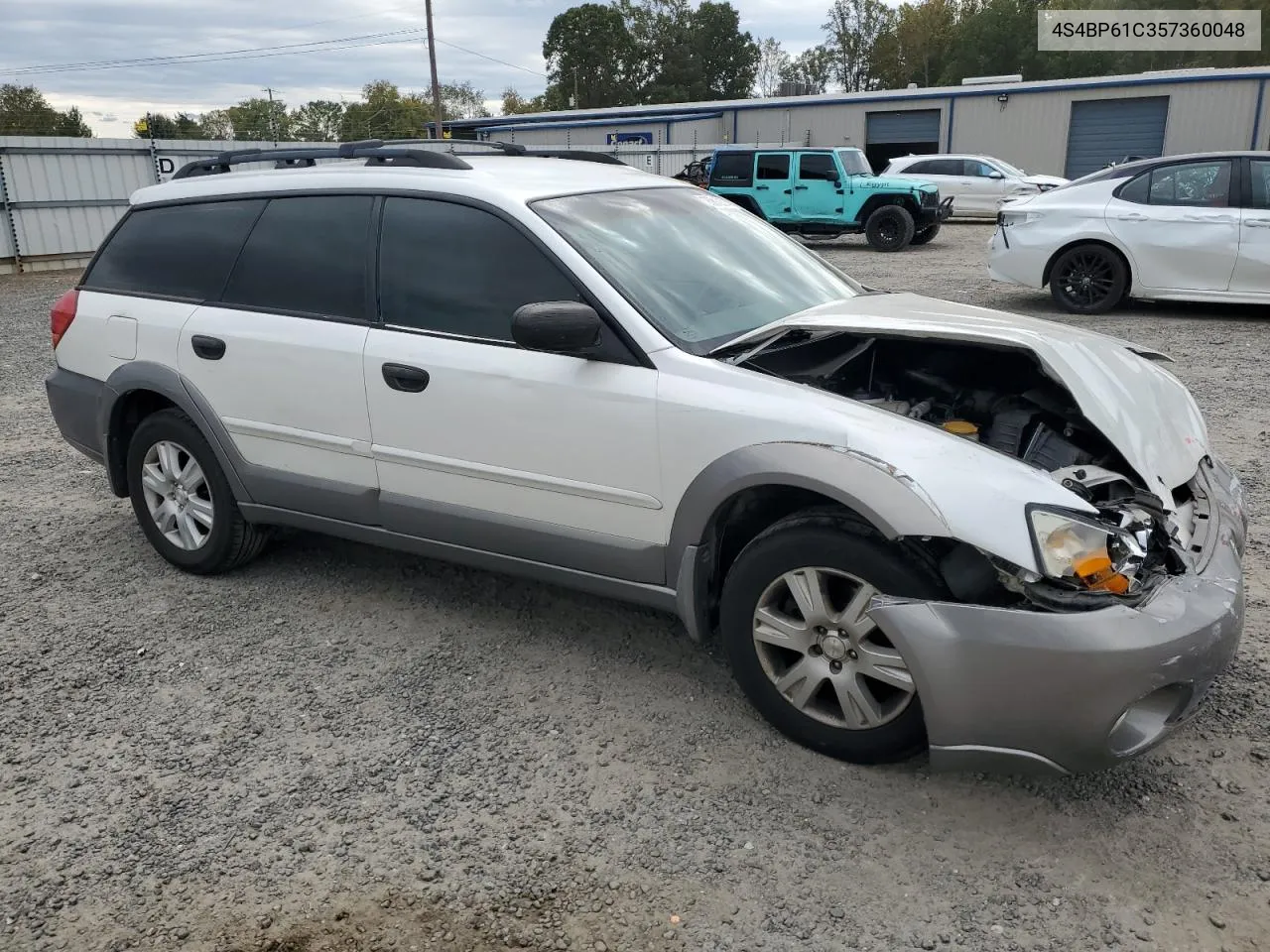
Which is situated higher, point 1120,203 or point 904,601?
point 1120,203

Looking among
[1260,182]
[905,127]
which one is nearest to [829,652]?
[1260,182]

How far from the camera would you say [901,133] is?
35.0 m

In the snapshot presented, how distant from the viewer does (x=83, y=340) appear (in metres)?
4.53

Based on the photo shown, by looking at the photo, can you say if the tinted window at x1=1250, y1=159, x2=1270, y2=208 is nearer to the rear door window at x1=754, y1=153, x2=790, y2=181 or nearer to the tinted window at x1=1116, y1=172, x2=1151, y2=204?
the tinted window at x1=1116, y1=172, x2=1151, y2=204

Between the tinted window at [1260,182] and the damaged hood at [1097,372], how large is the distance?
686cm

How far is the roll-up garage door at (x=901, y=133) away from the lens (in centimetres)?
3431

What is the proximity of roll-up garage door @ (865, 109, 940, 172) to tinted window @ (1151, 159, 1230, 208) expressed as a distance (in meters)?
26.1

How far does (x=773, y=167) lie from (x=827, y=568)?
1745 centimetres

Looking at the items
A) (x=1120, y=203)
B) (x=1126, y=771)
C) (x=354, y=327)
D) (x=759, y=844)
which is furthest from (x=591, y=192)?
(x=1120, y=203)

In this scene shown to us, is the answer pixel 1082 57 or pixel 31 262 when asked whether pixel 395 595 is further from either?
pixel 1082 57

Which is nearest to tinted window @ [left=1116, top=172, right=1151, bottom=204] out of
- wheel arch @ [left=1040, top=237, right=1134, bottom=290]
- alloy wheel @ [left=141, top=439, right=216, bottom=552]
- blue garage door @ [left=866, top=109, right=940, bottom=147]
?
wheel arch @ [left=1040, top=237, right=1134, bottom=290]

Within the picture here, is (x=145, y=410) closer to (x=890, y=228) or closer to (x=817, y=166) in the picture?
(x=890, y=228)

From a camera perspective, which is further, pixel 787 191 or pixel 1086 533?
pixel 787 191

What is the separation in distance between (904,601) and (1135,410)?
3.69 feet
